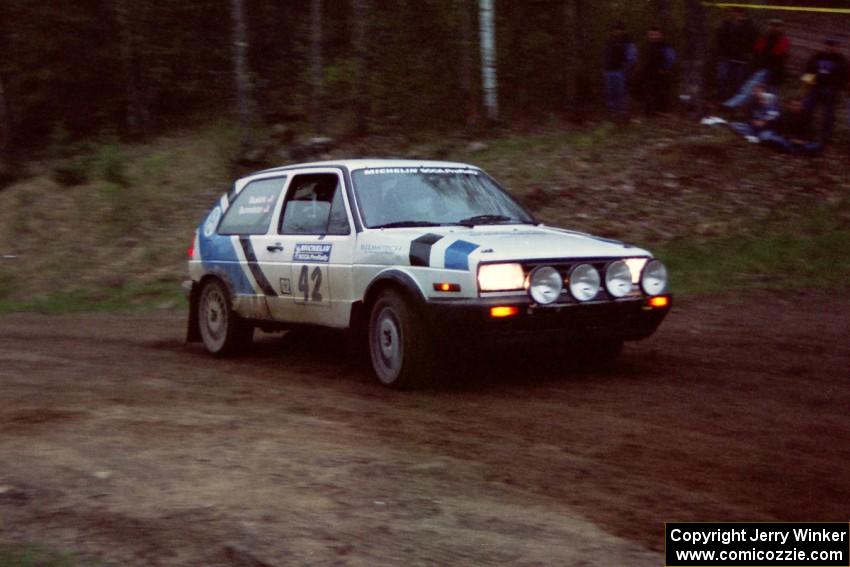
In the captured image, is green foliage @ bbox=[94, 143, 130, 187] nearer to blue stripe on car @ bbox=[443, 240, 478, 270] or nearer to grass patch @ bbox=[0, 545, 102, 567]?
blue stripe on car @ bbox=[443, 240, 478, 270]

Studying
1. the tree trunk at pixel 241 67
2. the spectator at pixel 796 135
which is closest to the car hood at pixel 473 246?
the spectator at pixel 796 135

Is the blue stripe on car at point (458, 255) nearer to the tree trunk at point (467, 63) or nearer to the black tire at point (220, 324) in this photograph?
the black tire at point (220, 324)

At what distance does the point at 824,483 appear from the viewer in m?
5.16

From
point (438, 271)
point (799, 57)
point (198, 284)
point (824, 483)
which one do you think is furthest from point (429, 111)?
point (824, 483)

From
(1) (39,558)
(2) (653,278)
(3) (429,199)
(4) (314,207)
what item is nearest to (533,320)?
(2) (653,278)

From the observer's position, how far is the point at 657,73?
1927cm

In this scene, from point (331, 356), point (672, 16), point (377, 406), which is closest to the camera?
point (377, 406)

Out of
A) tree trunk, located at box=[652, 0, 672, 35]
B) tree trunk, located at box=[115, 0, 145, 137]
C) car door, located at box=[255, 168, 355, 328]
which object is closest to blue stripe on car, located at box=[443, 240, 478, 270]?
car door, located at box=[255, 168, 355, 328]

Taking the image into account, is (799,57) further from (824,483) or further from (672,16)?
(824,483)

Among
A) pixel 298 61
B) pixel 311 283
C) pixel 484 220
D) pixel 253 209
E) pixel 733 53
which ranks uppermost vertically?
pixel 298 61

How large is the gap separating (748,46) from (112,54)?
55.4ft

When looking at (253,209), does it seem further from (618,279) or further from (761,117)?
(761,117)

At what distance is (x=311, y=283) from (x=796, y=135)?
11.6 meters

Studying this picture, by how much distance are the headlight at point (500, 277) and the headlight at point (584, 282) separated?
38 centimetres
